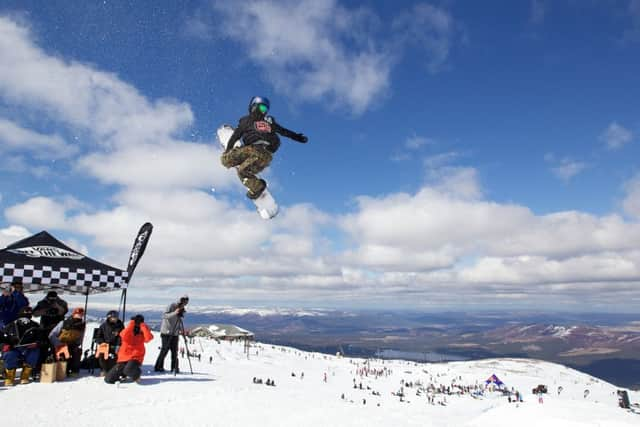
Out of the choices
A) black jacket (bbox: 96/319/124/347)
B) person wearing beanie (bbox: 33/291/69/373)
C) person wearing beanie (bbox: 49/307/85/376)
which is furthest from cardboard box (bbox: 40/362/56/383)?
black jacket (bbox: 96/319/124/347)

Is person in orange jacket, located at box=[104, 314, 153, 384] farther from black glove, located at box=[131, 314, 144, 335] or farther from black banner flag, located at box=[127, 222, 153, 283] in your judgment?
black banner flag, located at box=[127, 222, 153, 283]

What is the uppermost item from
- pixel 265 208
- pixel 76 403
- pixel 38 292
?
pixel 265 208

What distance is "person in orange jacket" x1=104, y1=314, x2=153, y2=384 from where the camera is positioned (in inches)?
325

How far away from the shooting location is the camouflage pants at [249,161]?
848 cm

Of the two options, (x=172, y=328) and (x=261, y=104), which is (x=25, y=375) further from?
(x=261, y=104)

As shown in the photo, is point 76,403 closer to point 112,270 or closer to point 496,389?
point 112,270

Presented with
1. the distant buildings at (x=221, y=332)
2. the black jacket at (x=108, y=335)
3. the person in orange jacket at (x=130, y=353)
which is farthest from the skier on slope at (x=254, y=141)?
the distant buildings at (x=221, y=332)

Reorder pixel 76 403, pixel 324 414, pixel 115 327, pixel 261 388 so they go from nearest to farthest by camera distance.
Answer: pixel 76 403
pixel 324 414
pixel 115 327
pixel 261 388

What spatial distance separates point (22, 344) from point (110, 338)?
5.33 ft

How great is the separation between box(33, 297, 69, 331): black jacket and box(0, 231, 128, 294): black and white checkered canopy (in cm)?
125

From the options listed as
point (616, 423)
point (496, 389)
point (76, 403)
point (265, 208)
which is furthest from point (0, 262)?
point (496, 389)

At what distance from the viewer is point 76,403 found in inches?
267

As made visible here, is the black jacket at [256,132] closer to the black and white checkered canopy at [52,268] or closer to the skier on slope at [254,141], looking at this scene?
the skier on slope at [254,141]

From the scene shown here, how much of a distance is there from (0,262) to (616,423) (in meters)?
16.5
